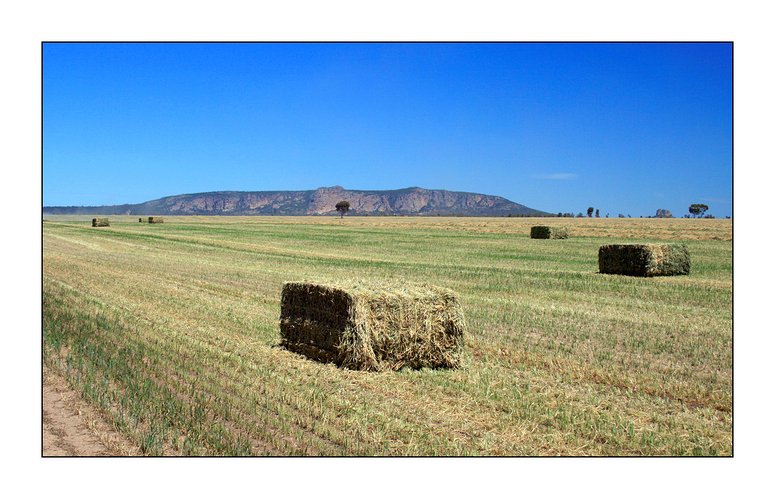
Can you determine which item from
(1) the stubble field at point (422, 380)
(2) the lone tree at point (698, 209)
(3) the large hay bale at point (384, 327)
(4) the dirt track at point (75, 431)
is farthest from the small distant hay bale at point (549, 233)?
(2) the lone tree at point (698, 209)

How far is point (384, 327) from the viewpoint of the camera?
24.0 feet

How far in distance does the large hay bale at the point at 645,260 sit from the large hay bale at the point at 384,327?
43.8ft

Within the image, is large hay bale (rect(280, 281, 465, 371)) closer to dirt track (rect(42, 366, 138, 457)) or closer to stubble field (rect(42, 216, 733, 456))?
stubble field (rect(42, 216, 733, 456))

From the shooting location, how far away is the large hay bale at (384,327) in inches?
285

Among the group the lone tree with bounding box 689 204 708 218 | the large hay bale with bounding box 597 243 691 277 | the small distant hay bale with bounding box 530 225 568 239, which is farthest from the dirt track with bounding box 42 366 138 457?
the lone tree with bounding box 689 204 708 218

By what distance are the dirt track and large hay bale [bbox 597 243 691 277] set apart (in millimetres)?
17522

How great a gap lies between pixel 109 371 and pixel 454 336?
4601 mm

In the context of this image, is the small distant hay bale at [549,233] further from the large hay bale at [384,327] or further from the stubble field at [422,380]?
the large hay bale at [384,327]

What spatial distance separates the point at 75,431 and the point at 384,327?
3700 mm

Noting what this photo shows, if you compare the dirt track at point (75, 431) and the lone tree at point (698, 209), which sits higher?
the lone tree at point (698, 209)

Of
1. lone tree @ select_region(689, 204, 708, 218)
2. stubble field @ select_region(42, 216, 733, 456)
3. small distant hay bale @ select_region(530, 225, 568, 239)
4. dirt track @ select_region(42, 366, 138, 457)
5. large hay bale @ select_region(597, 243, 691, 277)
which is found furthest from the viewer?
lone tree @ select_region(689, 204, 708, 218)

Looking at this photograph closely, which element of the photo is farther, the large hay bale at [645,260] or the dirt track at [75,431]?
the large hay bale at [645,260]

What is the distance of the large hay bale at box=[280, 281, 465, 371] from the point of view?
7.23 meters

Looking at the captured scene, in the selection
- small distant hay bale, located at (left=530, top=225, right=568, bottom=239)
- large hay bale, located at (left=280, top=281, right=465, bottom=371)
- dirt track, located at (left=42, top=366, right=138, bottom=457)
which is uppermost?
small distant hay bale, located at (left=530, top=225, right=568, bottom=239)
